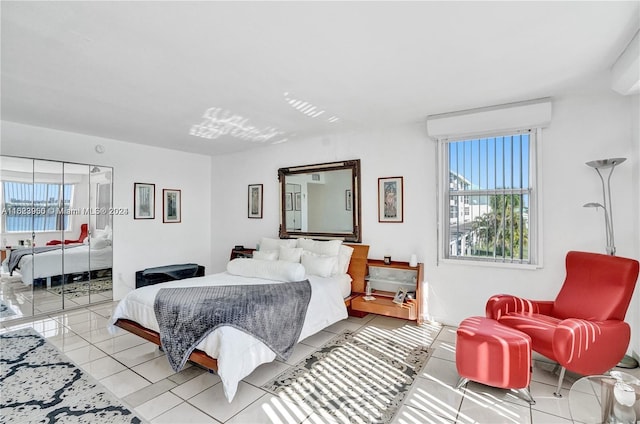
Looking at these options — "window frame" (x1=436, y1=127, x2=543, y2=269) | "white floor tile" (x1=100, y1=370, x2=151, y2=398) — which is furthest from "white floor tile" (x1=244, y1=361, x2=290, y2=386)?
"window frame" (x1=436, y1=127, x2=543, y2=269)

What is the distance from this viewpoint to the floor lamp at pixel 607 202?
2.79m

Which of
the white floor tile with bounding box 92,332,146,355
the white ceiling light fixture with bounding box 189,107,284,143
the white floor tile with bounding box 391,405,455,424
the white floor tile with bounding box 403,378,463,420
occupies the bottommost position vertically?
the white floor tile with bounding box 391,405,455,424

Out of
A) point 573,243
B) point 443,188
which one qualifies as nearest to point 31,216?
point 443,188

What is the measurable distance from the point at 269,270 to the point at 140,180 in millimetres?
3113

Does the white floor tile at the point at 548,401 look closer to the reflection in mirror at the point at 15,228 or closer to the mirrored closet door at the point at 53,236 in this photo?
the mirrored closet door at the point at 53,236

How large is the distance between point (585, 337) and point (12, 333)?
5.61 metres

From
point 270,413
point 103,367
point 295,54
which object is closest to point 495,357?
point 270,413

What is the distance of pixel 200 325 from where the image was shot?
2488 millimetres

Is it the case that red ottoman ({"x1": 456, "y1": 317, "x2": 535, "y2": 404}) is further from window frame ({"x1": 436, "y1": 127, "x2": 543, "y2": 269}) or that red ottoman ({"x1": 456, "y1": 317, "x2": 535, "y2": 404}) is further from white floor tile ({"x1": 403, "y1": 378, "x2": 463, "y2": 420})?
window frame ({"x1": 436, "y1": 127, "x2": 543, "y2": 269})

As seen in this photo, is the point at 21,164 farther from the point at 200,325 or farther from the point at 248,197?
the point at 200,325

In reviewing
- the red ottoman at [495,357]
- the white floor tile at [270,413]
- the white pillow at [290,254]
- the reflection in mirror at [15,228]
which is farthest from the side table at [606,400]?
the reflection in mirror at [15,228]

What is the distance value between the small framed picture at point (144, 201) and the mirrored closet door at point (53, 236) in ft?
1.46

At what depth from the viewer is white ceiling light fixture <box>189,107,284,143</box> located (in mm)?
3811

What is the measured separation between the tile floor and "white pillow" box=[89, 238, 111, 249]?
4.80 ft
